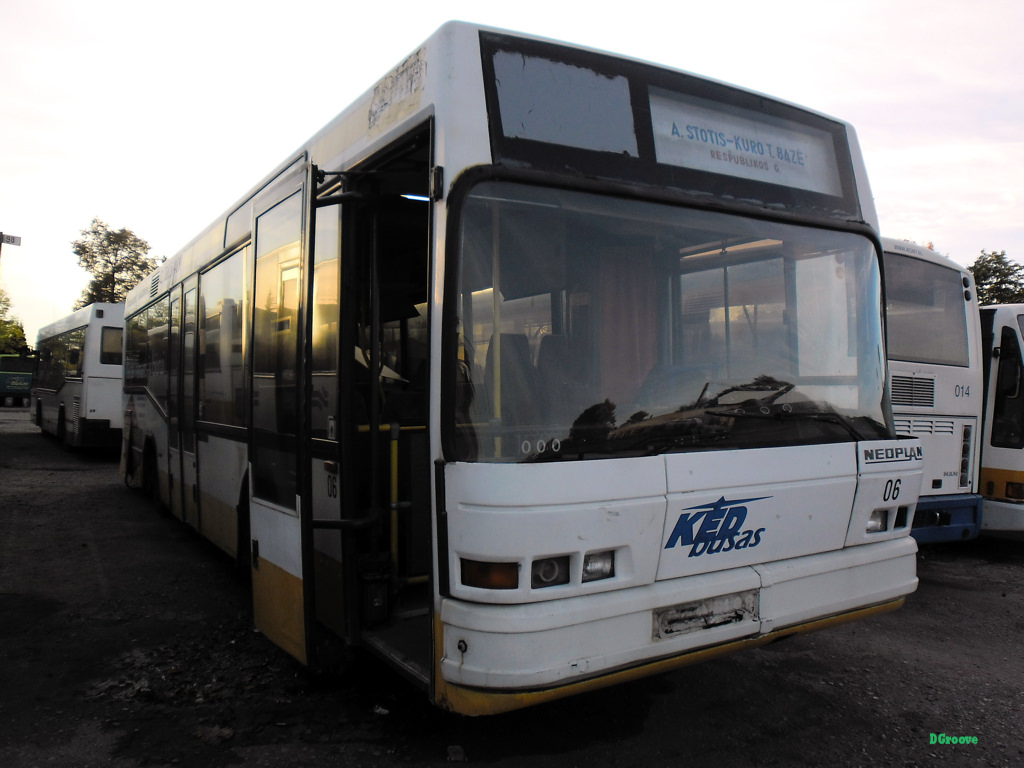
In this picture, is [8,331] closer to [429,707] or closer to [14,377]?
[14,377]

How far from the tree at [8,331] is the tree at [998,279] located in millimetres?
77620

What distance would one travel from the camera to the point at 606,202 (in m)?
3.30

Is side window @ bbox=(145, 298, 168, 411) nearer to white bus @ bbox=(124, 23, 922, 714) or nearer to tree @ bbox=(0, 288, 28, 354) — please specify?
white bus @ bbox=(124, 23, 922, 714)

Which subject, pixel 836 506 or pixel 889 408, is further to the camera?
pixel 889 408

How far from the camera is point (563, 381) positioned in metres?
3.18

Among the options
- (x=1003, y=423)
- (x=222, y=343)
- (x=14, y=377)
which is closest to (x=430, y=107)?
(x=222, y=343)

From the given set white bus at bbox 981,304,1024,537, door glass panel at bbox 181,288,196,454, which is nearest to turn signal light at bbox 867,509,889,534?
white bus at bbox 981,304,1024,537

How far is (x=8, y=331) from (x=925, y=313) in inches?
3652

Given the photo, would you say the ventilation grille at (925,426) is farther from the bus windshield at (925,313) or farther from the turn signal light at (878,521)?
the turn signal light at (878,521)

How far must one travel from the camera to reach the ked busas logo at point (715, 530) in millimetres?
3215

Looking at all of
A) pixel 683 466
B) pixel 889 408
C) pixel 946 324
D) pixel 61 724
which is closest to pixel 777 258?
pixel 889 408

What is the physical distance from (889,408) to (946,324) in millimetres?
4256

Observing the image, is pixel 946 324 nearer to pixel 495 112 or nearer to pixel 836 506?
pixel 836 506

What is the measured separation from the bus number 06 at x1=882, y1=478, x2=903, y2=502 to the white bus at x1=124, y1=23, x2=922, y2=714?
2 centimetres
